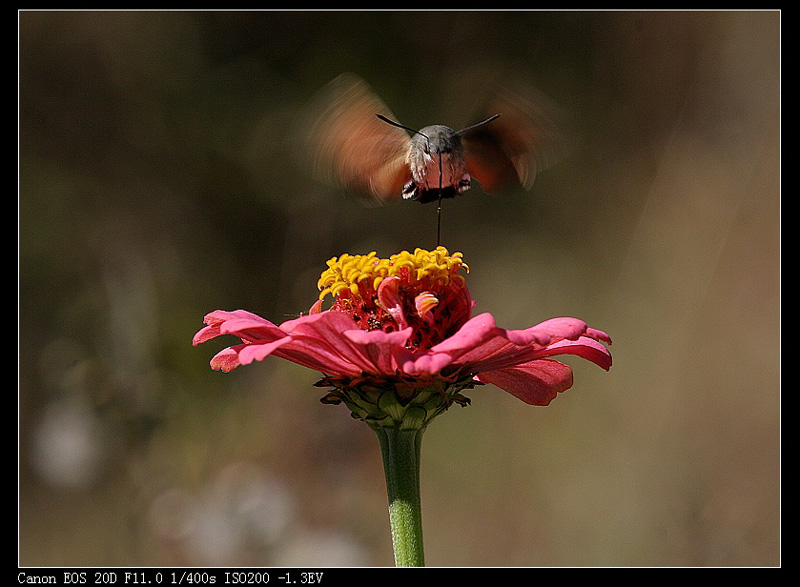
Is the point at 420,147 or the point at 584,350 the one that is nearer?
the point at 584,350

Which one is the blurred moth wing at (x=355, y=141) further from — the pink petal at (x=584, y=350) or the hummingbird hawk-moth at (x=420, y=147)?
the pink petal at (x=584, y=350)

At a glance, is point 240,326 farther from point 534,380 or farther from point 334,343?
point 534,380

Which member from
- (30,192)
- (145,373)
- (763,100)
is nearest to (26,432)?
(145,373)

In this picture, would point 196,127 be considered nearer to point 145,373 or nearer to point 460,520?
point 145,373

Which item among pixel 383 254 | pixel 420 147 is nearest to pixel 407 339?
pixel 420 147

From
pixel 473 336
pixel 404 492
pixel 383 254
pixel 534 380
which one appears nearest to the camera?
pixel 473 336

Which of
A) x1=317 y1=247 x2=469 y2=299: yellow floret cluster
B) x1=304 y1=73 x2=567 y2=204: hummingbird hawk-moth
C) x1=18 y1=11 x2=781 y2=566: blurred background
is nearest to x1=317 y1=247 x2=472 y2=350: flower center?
x1=317 y1=247 x2=469 y2=299: yellow floret cluster

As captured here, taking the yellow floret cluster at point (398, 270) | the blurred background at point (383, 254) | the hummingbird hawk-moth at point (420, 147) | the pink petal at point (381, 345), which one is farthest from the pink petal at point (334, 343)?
the blurred background at point (383, 254)
